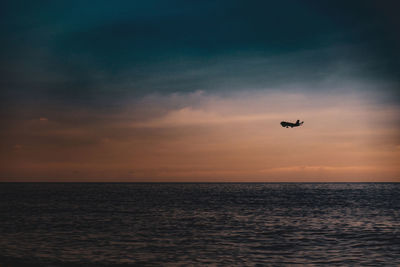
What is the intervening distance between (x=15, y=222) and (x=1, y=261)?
22.5 metres

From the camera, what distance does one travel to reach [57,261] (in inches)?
955

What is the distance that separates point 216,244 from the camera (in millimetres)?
30422

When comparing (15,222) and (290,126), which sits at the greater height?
(290,126)

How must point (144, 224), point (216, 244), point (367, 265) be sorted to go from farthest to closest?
point (144, 224)
point (216, 244)
point (367, 265)

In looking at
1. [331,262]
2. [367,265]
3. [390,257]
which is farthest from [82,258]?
[390,257]

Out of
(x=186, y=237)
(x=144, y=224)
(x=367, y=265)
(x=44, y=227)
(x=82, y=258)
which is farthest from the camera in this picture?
(x=144, y=224)

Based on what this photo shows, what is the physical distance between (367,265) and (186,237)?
15633 millimetres

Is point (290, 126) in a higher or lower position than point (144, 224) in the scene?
higher

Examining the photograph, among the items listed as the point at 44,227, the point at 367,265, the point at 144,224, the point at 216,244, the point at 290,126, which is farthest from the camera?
the point at 290,126

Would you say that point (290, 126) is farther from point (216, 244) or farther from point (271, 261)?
point (271, 261)

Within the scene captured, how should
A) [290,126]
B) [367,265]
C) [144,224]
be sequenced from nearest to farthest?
[367,265]
[144,224]
[290,126]

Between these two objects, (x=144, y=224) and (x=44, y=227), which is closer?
(x=44, y=227)

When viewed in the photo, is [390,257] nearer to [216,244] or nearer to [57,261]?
[216,244]

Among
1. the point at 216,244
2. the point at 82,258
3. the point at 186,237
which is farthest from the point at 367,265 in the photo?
the point at 82,258
